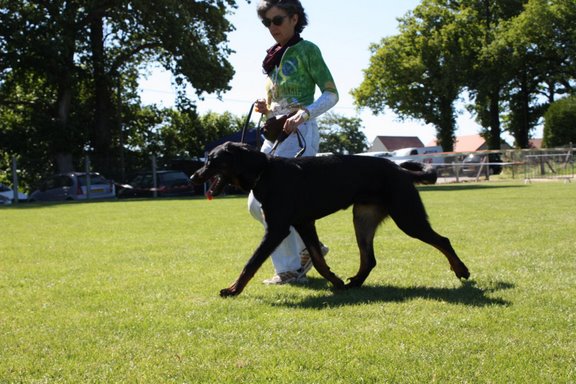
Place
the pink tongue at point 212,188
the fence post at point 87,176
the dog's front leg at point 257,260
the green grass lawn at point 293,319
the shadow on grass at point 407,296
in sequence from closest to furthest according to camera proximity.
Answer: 1. the green grass lawn at point 293,319
2. the shadow on grass at point 407,296
3. the dog's front leg at point 257,260
4. the pink tongue at point 212,188
5. the fence post at point 87,176

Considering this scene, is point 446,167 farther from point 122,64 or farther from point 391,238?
point 391,238

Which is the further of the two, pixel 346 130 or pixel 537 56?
pixel 346 130

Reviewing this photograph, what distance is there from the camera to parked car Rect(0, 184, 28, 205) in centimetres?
2803

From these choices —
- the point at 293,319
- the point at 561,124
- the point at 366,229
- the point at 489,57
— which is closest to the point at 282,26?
the point at 366,229

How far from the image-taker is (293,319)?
3.97 m

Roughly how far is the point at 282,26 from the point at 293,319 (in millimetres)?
2642

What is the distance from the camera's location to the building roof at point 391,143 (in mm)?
96812

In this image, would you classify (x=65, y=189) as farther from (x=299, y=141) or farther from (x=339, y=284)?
(x=339, y=284)

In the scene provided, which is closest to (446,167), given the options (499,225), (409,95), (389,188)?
(409,95)

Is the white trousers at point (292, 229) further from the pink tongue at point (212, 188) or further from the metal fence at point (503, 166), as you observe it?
the metal fence at point (503, 166)

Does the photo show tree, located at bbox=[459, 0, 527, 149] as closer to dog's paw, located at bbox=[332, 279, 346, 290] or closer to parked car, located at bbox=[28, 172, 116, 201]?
parked car, located at bbox=[28, 172, 116, 201]

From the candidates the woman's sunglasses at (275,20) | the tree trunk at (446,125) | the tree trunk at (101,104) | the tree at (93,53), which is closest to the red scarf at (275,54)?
the woman's sunglasses at (275,20)

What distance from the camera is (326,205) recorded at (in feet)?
16.4

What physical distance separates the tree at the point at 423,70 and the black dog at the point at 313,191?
45.5 meters
